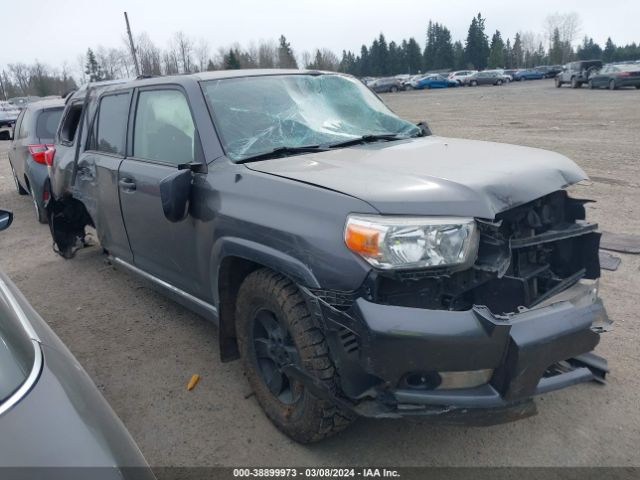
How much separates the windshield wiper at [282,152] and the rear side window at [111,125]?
5.04 ft

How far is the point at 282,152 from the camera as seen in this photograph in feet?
10.8

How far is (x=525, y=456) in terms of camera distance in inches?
109

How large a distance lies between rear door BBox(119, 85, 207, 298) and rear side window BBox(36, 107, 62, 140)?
5.25 m

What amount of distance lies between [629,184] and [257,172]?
7.18m

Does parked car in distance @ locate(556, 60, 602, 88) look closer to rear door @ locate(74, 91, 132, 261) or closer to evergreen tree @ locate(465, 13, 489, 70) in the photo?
rear door @ locate(74, 91, 132, 261)

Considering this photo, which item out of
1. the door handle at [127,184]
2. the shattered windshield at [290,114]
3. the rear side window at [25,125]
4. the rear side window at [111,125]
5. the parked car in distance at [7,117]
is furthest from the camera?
the parked car in distance at [7,117]

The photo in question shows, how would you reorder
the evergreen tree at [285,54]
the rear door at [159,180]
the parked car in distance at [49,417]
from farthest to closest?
the evergreen tree at [285,54] < the rear door at [159,180] < the parked car in distance at [49,417]

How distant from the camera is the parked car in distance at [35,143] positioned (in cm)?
767

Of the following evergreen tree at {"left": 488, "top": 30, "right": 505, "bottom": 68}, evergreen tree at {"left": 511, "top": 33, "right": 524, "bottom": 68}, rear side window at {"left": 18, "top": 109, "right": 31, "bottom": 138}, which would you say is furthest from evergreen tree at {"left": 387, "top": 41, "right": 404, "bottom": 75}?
rear side window at {"left": 18, "top": 109, "right": 31, "bottom": 138}

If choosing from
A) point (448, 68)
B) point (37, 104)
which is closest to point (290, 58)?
point (448, 68)

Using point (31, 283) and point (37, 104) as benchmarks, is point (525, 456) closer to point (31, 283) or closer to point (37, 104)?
point (31, 283)

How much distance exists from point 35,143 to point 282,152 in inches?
255

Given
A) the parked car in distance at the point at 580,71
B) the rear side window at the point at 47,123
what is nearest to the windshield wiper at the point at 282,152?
the rear side window at the point at 47,123

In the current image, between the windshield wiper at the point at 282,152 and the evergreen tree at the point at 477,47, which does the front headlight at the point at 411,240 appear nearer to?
the windshield wiper at the point at 282,152
